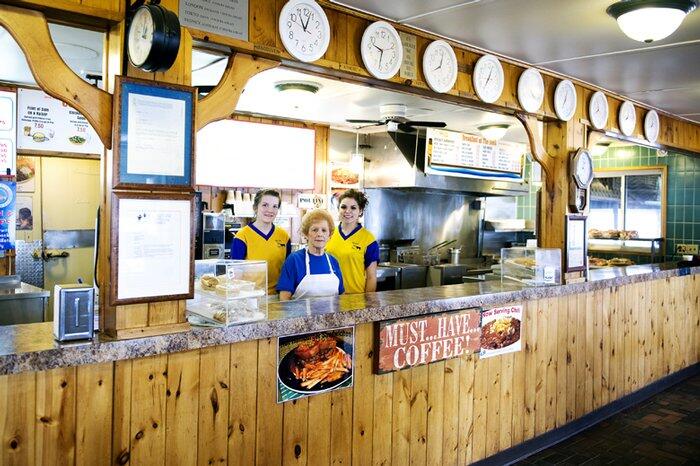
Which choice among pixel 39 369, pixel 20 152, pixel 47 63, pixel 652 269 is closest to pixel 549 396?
pixel 652 269

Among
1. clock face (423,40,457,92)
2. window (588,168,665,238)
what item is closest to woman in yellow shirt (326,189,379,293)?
clock face (423,40,457,92)

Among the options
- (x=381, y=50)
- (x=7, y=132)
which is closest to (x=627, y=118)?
(x=381, y=50)

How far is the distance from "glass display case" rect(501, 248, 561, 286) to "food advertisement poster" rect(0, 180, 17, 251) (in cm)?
465

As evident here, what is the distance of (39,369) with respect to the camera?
2.09 metres

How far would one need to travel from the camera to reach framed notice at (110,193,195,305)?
2332 millimetres

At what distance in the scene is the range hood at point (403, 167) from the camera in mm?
6798

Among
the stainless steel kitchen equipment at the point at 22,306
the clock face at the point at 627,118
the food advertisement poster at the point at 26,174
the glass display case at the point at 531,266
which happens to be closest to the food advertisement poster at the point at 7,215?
the food advertisement poster at the point at 26,174

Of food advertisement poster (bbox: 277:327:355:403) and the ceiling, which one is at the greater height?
the ceiling

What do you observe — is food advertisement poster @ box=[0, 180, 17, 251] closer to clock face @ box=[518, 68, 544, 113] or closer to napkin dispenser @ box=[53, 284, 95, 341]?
napkin dispenser @ box=[53, 284, 95, 341]

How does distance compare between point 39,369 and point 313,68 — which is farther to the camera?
point 313,68

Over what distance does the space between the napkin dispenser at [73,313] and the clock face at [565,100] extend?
3.80 m

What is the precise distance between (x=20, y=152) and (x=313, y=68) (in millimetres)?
4070

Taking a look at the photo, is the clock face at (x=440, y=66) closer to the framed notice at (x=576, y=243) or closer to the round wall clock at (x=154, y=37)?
the framed notice at (x=576, y=243)

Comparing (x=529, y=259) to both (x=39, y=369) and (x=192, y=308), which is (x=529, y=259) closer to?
(x=192, y=308)
